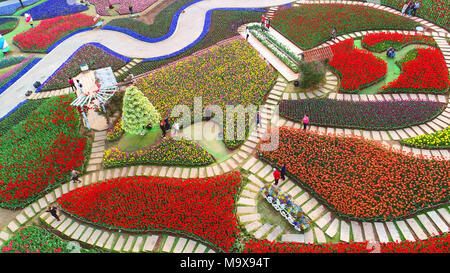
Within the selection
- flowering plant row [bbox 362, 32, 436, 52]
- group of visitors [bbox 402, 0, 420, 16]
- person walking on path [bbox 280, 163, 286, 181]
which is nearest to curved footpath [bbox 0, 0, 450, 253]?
person walking on path [bbox 280, 163, 286, 181]

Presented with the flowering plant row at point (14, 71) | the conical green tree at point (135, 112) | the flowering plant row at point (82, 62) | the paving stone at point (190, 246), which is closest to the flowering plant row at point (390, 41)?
the conical green tree at point (135, 112)

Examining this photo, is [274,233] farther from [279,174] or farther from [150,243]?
[150,243]

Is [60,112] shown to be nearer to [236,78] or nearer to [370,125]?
[236,78]

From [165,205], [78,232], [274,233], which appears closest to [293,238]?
[274,233]

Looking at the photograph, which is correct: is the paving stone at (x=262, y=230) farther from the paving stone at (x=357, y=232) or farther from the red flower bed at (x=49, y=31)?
the red flower bed at (x=49, y=31)

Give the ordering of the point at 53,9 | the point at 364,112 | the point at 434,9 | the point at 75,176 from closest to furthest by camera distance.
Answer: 1. the point at 75,176
2. the point at 364,112
3. the point at 434,9
4. the point at 53,9

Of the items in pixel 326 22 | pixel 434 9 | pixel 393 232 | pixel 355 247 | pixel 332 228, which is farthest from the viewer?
pixel 434 9
